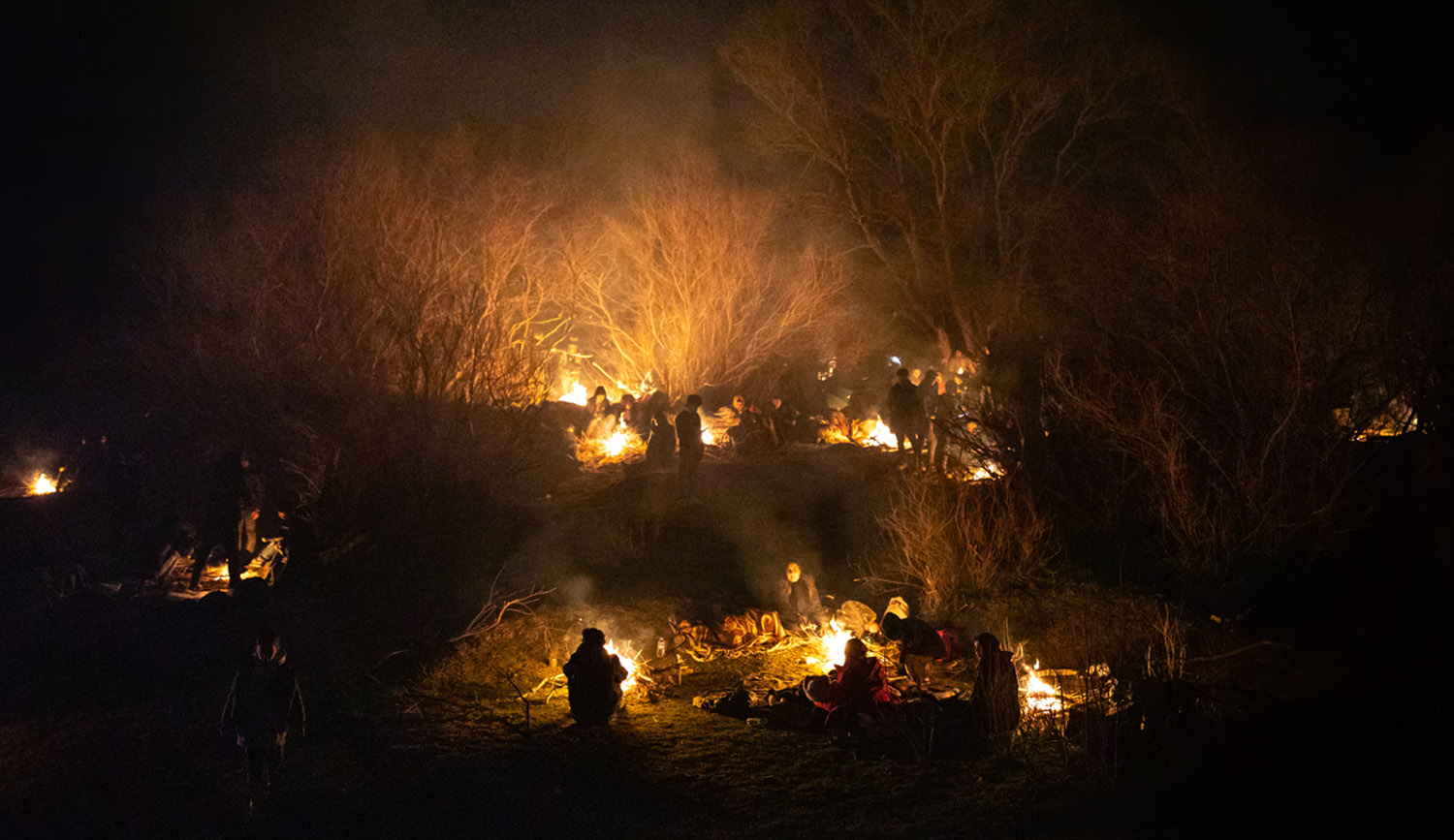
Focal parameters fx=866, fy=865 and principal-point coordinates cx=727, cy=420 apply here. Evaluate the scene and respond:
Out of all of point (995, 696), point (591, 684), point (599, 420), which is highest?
point (599, 420)

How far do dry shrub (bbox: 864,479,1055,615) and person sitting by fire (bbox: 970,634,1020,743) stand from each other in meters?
2.55

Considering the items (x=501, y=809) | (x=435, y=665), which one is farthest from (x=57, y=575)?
(x=501, y=809)

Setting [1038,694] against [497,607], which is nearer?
[1038,694]

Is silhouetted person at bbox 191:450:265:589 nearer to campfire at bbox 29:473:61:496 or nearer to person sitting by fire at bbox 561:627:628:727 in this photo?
person sitting by fire at bbox 561:627:628:727

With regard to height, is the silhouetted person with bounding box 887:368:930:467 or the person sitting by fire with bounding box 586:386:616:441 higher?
the person sitting by fire with bounding box 586:386:616:441

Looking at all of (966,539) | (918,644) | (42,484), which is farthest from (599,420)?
(42,484)

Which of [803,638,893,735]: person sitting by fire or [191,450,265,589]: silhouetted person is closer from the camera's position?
[803,638,893,735]: person sitting by fire

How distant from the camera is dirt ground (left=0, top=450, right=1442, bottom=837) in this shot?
5824mm

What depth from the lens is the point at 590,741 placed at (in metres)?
7.21

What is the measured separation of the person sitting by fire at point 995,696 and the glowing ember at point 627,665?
3199mm

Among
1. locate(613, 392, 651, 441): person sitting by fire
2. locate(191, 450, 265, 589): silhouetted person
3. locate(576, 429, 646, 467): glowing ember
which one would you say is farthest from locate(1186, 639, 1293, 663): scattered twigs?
locate(191, 450, 265, 589): silhouetted person

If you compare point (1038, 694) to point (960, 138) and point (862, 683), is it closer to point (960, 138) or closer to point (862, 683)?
point (862, 683)

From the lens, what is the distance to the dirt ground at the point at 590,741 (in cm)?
582

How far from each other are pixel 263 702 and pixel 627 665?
3.65 m
